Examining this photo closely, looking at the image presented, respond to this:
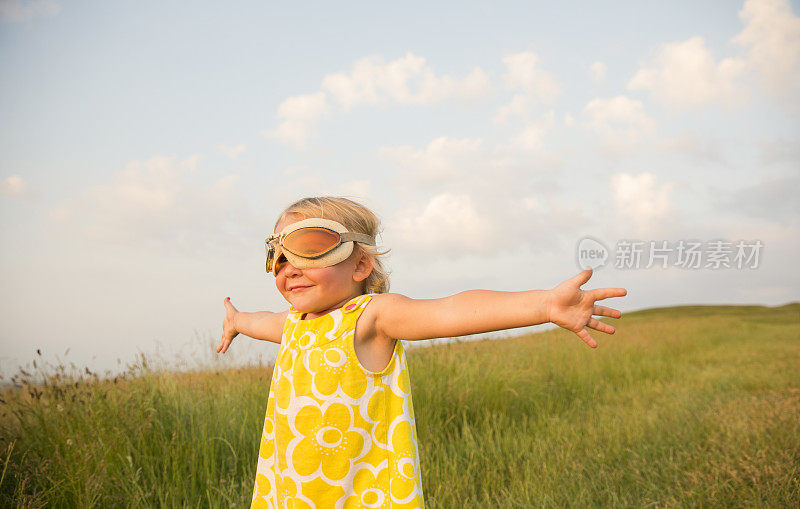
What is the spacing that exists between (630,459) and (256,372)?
148 inches

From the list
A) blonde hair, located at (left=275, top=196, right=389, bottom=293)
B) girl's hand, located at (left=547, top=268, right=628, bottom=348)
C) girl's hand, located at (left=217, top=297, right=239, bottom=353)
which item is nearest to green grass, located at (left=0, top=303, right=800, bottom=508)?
girl's hand, located at (left=217, top=297, right=239, bottom=353)

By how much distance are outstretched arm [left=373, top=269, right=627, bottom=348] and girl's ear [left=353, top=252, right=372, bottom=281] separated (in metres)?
0.30

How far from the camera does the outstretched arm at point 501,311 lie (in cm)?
175

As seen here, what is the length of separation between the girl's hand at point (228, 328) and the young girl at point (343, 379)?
1.01 meters

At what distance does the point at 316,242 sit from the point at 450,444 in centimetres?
272

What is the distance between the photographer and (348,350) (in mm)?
2115

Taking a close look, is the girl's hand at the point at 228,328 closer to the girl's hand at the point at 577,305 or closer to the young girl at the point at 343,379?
the young girl at the point at 343,379

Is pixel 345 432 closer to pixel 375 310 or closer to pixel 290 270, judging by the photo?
pixel 375 310

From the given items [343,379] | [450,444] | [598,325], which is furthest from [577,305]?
[450,444]

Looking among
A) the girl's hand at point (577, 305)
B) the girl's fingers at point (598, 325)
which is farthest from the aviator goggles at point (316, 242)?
the girl's fingers at point (598, 325)

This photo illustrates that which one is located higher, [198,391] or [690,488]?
[198,391]

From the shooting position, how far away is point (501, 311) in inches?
72.0

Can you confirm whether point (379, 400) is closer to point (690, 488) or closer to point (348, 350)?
point (348, 350)

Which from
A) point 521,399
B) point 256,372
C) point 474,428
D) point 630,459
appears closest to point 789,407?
point 630,459
